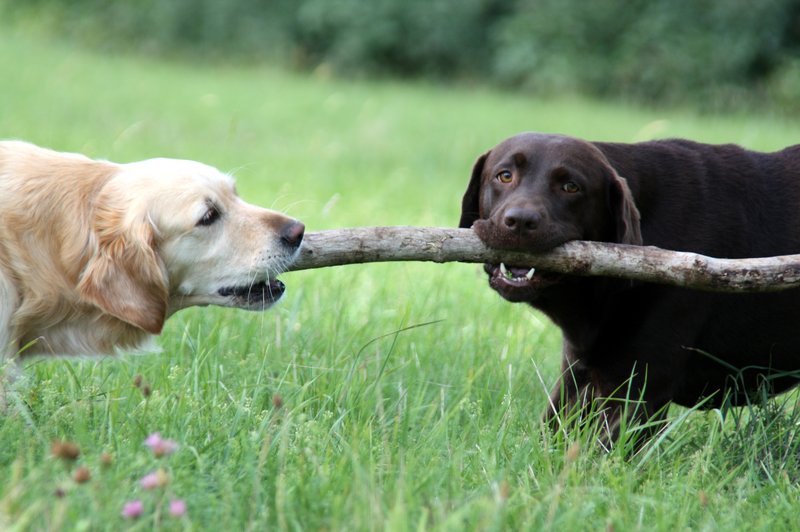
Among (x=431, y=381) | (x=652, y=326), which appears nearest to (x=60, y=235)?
(x=431, y=381)

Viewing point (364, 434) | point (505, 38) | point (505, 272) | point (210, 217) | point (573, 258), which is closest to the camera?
point (364, 434)

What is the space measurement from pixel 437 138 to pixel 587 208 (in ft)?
35.4

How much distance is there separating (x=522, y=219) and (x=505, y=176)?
480mm

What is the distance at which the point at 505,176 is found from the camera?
157 inches

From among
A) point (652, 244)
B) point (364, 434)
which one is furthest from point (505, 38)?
point (364, 434)

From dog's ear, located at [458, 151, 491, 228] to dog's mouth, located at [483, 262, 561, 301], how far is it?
56 centimetres

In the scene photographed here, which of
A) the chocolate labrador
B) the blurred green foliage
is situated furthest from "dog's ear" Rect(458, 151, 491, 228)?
the blurred green foliage

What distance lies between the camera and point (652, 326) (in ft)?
12.4

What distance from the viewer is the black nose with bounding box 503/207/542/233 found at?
11.6 ft

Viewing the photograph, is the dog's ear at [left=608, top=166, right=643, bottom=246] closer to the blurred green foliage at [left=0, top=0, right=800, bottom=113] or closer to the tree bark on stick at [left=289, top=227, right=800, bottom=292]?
the tree bark on stick at [left=289, top=227, right=800, bottom=292]

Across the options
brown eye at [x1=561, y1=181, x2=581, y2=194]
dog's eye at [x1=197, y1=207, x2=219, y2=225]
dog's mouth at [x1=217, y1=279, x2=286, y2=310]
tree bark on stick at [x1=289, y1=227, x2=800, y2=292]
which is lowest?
dog's mouth at [x1=217, y1=279, x2=286, y2=310]

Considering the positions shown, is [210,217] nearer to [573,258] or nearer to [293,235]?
[293,235]

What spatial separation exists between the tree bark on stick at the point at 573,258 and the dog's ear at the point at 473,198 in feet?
2.05

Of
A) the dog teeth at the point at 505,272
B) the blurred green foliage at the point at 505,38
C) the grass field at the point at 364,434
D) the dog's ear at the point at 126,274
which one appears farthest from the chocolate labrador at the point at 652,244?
the blurred green foliage at the point at 505,38
